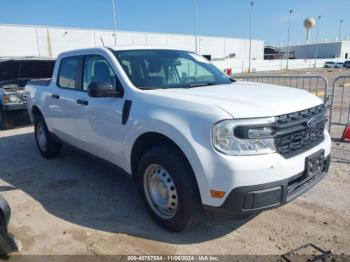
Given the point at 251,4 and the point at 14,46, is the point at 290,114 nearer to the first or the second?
the point at 14,46

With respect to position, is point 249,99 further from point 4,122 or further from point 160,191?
point 4,122

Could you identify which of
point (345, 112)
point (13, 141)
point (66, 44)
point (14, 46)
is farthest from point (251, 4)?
point (13, 141)

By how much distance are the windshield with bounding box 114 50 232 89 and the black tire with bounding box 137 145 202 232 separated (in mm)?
867

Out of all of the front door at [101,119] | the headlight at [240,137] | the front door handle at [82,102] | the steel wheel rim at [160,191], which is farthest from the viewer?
the front door handle at [82,102]

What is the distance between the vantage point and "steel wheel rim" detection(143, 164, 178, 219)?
327cm

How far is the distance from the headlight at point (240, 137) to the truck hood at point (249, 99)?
73mm

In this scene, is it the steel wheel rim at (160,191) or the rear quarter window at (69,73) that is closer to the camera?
the steel wheel rim at (160,191)

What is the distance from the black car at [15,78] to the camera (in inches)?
333

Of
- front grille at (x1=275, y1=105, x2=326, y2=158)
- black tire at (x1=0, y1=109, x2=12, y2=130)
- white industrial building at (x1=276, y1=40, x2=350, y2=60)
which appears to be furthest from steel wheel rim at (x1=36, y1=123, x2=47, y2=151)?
white industrial building at (x1=276, y1=40, x2=350, y2=60)

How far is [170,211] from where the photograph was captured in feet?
11.2

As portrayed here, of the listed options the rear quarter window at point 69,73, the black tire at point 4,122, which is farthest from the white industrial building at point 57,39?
the rear quarter window at point 69,73

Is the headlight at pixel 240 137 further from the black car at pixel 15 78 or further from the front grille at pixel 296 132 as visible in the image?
the black car at pixel 15 78

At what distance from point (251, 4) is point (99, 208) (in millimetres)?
62498

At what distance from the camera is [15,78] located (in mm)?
9094
